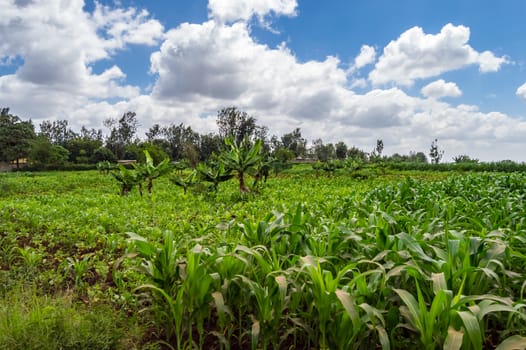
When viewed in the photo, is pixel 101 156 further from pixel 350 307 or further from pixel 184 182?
pixel 350 307

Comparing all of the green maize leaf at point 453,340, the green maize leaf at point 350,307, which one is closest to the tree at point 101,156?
the green maize leaf at point 350,307

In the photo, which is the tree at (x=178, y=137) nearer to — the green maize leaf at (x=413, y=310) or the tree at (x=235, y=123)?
the tree at (x=235, y=123)

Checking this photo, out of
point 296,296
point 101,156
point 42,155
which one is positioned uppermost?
point 101,156

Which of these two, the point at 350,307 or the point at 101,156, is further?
the point at 101,156

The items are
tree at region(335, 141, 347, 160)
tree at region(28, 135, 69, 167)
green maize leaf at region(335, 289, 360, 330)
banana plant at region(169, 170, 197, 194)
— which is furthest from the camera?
tree at region(335, 141, 347, 160)

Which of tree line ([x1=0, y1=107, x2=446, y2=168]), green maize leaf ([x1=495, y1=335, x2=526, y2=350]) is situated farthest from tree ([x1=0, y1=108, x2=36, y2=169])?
green maize leaf ([x1=495, y1=335, x2=526, y2=350])

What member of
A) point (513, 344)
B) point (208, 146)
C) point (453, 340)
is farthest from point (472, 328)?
point (208, 146)

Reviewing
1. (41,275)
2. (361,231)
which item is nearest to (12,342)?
(41,275)

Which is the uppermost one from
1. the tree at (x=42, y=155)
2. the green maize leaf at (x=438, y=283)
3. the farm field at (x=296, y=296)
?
the tree at (x=42, y=155)

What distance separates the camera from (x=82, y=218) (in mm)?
5938

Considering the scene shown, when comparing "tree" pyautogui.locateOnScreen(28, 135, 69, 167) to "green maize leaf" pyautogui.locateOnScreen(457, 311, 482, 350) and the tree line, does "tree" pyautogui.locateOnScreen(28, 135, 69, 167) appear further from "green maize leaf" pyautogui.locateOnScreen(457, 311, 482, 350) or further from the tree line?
"green maize leaf" pyautogui.locateOnScreen(457, 311, 482, 350)

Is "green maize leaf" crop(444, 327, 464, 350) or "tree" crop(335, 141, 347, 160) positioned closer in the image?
"green maize leaf" crop(444, 327, 464, 350)

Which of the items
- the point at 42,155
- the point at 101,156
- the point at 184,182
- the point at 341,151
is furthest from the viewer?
the point at 341,151

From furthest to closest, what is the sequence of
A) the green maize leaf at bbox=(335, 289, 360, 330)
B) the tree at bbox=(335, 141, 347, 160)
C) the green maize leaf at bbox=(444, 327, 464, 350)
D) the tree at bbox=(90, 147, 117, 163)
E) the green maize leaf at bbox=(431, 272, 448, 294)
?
the tree at bbox=(335, 141, 347, 160), the tree at bbox=(90, 147, 117, 163), the green maize leaf at bbox=(431, 272, 448, 294), the green maize leaf at bbox=(335, 289, 360, 330), the green maize leaf at bbox=(444, 327, 464, 350)
